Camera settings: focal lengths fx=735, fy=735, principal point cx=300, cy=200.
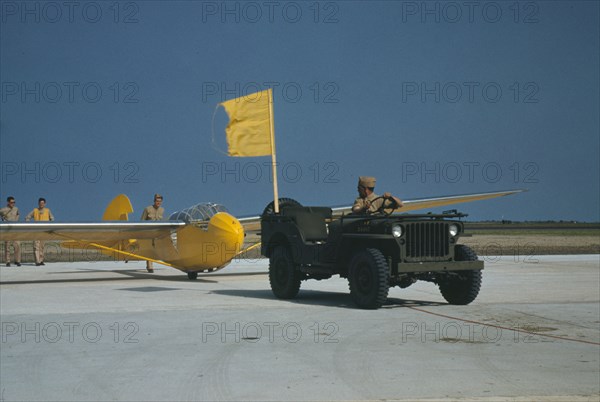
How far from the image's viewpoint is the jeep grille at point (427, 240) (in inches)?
401

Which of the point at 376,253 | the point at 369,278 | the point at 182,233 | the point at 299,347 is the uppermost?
the point at 376,253

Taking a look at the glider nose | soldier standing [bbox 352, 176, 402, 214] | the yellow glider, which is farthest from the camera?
the yellow glider

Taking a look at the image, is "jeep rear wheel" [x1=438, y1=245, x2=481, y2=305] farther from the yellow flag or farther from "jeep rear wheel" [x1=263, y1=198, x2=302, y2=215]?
the yellow flag

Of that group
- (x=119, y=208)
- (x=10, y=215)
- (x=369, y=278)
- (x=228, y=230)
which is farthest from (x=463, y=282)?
(x=10, y=215)

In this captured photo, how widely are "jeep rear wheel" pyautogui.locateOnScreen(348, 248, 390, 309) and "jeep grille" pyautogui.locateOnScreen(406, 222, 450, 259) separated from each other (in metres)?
0.47

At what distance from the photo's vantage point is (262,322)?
8945 millimetres

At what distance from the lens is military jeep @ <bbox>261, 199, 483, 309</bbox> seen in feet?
33.0

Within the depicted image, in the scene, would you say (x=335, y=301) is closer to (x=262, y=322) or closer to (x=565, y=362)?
(x=262, y=322)


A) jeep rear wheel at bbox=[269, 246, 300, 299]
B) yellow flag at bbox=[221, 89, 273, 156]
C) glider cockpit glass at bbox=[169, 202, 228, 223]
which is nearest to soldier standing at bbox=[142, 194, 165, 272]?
glider cockpit glass at bbox=[169, 202, 228, 223]

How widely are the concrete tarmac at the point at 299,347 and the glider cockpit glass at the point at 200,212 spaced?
3.89 meters

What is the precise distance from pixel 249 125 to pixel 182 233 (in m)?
5.01

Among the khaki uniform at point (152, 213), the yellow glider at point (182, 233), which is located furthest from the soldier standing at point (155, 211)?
the yellow glider at point (182, 233)

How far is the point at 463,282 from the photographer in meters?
10.9

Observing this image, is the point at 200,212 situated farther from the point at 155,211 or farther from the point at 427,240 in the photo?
the point at 427,240
